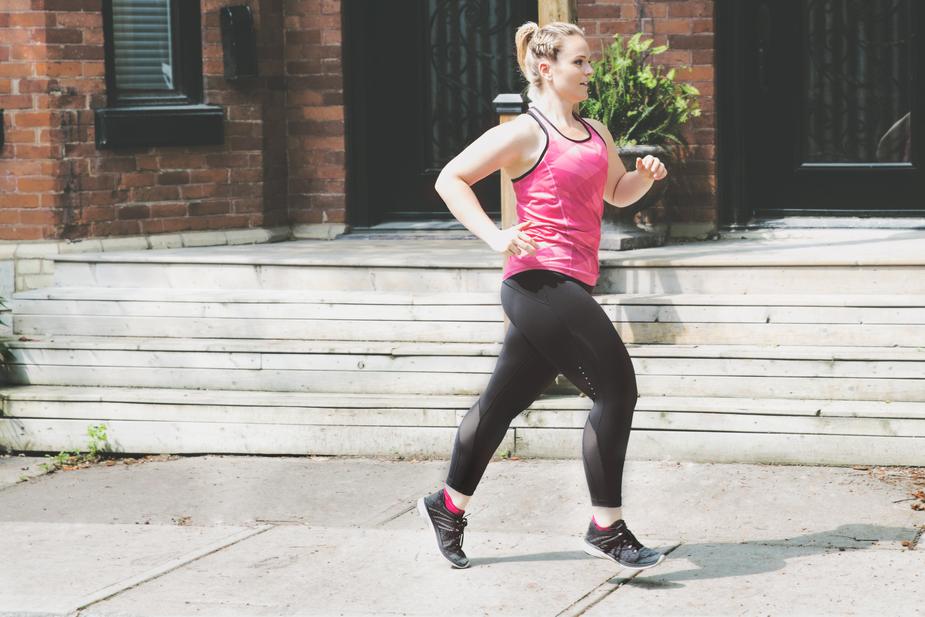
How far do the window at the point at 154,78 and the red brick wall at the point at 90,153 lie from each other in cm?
7

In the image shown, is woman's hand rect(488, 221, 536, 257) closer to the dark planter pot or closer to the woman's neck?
the woman's neck

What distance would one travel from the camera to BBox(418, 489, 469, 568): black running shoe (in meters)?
5.18

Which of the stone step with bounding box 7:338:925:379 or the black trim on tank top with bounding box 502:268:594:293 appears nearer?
the black trim on tank top with bounding box 502:268:594:293

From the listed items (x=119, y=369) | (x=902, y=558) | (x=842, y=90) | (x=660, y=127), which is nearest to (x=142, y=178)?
(x=119, y=369)

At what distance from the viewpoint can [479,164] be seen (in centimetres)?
489

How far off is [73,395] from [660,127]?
11.4 ft

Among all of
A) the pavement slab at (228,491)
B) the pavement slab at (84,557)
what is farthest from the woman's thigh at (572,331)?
the pavement slab at (84,557)

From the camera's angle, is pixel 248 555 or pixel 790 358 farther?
pixel 790 358

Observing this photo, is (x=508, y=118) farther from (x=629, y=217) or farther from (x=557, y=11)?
(x=629, y=217)

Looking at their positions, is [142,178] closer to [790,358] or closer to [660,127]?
[660,127]

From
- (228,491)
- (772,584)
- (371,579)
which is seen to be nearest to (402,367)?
(228,491)

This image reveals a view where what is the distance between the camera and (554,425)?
267 inches

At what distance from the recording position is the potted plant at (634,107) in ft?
26.5

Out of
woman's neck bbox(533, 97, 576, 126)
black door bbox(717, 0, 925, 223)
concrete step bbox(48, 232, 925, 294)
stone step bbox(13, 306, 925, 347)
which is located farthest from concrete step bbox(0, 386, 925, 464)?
black door bbox(717, 0, 925, 223)
